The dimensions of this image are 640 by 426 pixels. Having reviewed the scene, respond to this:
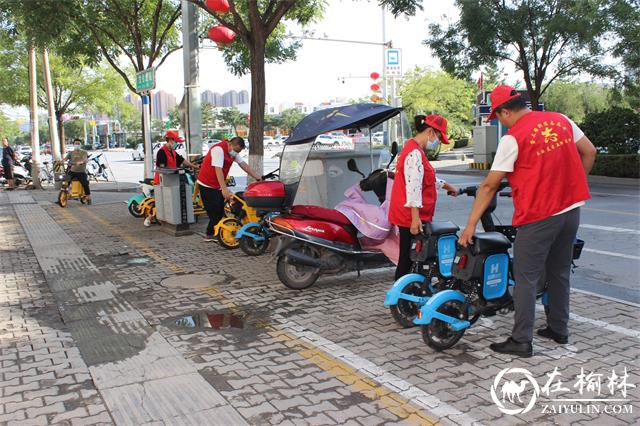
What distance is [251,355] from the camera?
4.43 metres

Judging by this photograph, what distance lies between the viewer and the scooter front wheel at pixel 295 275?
243 inches

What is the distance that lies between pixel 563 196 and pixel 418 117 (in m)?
1.44

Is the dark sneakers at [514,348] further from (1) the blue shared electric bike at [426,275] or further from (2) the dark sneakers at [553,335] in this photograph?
(1) the blue shared electric bike at [426,275]

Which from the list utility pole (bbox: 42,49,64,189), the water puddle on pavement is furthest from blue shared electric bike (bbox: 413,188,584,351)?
utility pole (bbox: 42,49,64,189)

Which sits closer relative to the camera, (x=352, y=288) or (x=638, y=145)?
(x=352, y=288)

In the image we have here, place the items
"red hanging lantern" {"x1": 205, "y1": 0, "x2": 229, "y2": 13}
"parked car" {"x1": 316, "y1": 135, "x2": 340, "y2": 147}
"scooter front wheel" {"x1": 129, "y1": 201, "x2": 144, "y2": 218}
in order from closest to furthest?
"parked car" {"x1": 316, "y1": 135, "x2": 340, "y2": 147} → "red hanging lantern" {"x1": 205, "y1": 0, "x2": 229, "y2": 13} → "scooter front wheel" {"x1": 129, "y1": 201, "x2": 144, "y2": 218}

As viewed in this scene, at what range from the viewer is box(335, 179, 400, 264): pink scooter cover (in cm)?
580

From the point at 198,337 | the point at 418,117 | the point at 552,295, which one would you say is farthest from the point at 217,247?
the point at 552,295

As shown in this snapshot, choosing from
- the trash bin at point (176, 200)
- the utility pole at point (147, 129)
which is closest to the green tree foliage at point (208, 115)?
the utility pole at point (147, 129)

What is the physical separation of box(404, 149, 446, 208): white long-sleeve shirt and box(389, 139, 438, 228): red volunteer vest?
3.5 inches

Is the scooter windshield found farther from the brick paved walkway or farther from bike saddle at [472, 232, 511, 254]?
bike saddle at [472, 232, 511, 254]

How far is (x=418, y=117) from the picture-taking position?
4926 millimetres

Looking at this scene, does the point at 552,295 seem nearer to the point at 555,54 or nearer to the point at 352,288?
the point at 352,288

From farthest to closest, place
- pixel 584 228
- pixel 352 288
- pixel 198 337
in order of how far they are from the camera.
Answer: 1. pixel 584 228
2. pixel 352 288
3. pixel 198 337
